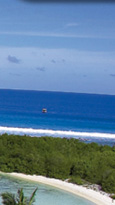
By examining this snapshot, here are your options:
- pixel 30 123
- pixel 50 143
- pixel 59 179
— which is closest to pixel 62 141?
pixel 50 143

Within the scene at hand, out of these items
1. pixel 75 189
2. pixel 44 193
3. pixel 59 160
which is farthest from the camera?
pixel 59 160

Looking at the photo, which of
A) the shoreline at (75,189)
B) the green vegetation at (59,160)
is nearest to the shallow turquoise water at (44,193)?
the shoreline at (75,189)

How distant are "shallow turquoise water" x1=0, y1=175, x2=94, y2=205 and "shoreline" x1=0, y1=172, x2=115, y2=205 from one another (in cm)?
26

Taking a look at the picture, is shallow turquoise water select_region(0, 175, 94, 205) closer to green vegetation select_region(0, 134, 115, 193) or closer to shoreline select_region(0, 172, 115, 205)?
shoreline select_region(0, 172, 115, 205)

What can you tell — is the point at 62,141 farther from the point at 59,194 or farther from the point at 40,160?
the point at 59,194

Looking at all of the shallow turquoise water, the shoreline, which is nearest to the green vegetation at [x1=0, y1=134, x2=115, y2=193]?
the shoreline

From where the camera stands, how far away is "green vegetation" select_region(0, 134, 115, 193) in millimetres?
10695

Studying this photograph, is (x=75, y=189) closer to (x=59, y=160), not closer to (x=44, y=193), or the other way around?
(x=44, y=193)

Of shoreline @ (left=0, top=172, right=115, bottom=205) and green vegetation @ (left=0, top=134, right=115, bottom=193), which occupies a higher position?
green vegetation @ (left=0, top=134, right=115, bottom=193)

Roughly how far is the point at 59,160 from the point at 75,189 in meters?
2.23

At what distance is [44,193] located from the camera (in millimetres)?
8867

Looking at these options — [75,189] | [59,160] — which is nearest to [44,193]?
[75,189]

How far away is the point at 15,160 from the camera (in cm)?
1211

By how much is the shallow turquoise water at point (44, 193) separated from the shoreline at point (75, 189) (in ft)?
0.84
